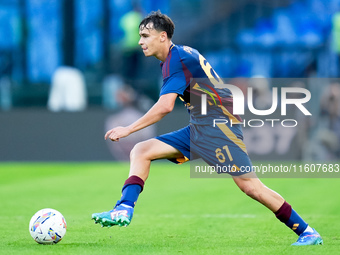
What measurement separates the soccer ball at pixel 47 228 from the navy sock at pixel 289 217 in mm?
1885

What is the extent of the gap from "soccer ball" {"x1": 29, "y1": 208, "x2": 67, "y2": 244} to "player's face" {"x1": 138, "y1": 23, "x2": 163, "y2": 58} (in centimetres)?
165

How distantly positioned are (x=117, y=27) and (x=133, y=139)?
15.1 feet

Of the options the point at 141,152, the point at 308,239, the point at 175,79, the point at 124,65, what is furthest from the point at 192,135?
the point at 124,65

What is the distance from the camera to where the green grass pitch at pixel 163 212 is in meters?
6.49

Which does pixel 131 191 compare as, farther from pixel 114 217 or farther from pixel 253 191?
pixel 253 191

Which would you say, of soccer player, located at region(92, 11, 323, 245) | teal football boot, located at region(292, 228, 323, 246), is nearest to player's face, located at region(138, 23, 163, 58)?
soccer player, located at region(92, 11, 323, 245)

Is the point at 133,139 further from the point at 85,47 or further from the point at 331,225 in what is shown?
the point at 331,225

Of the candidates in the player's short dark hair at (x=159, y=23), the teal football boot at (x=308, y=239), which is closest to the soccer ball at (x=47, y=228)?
the player's short dark hair at (x=159, y=23)

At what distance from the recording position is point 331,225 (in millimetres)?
8062

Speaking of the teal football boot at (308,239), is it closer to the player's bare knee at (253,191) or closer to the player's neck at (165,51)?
the player's bare knee at (253,191)

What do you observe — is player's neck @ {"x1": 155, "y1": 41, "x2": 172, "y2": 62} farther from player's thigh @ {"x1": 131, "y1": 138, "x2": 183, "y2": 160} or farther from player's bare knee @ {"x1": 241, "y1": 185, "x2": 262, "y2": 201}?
player's bare knee @ {"x1": 241, "y1": 185, "x2": 262, "y2": 201}

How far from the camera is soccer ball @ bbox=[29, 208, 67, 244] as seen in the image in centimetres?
642

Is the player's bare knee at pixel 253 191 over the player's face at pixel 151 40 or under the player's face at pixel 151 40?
under

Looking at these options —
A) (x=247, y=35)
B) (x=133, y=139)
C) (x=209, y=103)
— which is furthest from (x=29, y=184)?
(x=247, y=35)
